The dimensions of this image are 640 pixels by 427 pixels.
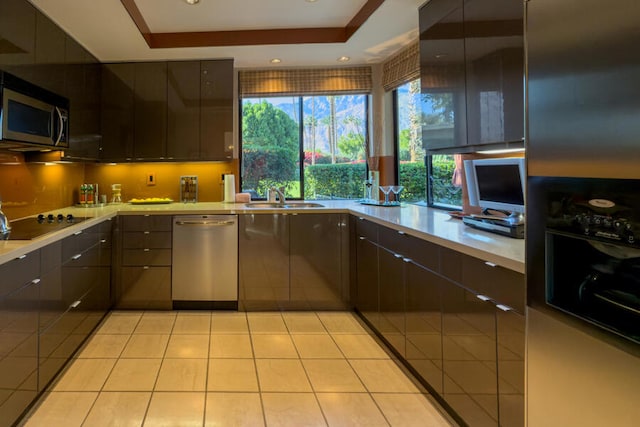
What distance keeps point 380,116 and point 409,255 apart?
87.2 inches

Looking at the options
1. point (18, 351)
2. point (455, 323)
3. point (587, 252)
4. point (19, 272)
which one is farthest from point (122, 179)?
point (587, 252)

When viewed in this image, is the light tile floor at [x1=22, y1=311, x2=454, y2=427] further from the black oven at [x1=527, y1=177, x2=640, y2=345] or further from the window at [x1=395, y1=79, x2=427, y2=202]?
the window at [x1=395, y1=79, x2=427, y2=202]

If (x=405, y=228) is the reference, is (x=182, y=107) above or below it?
above

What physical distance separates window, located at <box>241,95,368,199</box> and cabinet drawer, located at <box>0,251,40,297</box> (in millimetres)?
2397

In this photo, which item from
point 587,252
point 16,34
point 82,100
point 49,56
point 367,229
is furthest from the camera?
point 82,100

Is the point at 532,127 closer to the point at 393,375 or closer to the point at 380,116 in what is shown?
the point at 393,375

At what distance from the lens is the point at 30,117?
90.9 inches

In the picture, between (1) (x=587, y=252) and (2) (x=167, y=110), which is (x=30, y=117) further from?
(1) (x=587, y=252)

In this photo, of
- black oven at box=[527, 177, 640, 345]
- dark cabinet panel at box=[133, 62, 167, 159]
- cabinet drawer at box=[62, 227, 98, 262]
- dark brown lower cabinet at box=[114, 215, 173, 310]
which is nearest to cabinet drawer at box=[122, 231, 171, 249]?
dark brown lower cabinet at box=[114, 215, 173, 310]

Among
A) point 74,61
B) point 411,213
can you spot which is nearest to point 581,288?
point 411,213

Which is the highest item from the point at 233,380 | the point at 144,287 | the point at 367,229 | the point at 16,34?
the point at 16,34

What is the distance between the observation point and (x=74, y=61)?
304 centimetres

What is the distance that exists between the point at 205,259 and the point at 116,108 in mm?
1755

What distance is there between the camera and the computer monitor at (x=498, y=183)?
172cm
